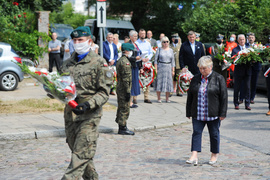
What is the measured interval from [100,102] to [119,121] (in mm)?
4202

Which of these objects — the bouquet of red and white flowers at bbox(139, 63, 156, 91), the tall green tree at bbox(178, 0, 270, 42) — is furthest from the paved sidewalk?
Result: the tall green tree at bbox(178, 0, 270, 42)

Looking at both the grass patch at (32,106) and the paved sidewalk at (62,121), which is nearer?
the paved sidewalk at (62,121)

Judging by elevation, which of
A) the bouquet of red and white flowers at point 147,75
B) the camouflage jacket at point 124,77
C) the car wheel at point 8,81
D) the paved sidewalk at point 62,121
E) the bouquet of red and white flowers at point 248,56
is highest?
the bouquet of red and white flowers at point 248,56

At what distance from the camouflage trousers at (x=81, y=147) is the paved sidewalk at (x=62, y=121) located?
3.80 metres

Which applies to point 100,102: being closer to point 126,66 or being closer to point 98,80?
point 98,80

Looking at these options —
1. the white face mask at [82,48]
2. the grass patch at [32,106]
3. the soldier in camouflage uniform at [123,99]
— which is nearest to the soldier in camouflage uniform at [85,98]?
the white face mask at [82,48]

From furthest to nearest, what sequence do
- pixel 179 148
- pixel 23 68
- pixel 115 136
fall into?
pixel 115 136, pixel 179 148, pixel 23 68

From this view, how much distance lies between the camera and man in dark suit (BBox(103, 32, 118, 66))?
13266mm

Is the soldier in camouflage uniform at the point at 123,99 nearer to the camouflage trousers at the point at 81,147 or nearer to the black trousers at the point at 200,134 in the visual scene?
the black trousers at the point at 200,134

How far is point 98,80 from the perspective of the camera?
4758 mm

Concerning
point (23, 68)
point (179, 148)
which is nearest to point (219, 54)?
point (179, 148)

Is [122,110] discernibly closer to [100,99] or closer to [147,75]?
[100,99]

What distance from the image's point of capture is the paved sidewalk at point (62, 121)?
27.8 ft

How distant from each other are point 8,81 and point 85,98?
1067 cm
